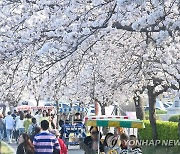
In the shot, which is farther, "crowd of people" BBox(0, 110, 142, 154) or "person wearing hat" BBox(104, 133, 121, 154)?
"person wearing hat" BBox(104, 133, 121, 154)

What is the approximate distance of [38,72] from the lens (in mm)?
13320

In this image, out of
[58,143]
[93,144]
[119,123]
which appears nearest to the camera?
[58,143]

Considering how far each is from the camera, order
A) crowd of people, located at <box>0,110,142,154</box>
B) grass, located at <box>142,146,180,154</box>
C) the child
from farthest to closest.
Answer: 1. grass, located at <box>142,146,180,154</box>
2. the child
3. crowd of people, located at <box>0,110,142,154</box>

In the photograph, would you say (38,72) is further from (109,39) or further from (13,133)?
(13,133)

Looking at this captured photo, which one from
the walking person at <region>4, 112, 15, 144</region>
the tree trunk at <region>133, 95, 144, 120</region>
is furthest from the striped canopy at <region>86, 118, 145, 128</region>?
the walking person at <region>4, 112, 15, 144</region>

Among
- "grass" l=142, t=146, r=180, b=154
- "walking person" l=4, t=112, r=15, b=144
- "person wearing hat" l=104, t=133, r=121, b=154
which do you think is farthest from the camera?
"walking person" l=4, t=112, r=15, b=144

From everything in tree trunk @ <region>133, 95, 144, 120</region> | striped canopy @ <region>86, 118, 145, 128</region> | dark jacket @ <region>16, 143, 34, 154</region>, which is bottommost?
dark jacket @ <region>16, 143, 34, 154</region>

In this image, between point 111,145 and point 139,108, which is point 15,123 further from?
point 111,145

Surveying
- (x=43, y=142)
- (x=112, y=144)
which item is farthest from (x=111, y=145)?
(x=43, y=142)

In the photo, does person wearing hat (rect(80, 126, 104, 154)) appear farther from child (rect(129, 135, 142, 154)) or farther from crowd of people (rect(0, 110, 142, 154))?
child (rect(129, 135, 142, 154))

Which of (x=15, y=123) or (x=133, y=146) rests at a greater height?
(x=15, y=123)

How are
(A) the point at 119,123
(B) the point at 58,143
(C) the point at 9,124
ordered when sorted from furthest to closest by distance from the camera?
(C) the point at 9,124
(A) the point at 119,123
(B) the point at 58,143

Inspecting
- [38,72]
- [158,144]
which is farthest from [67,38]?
[158,144]

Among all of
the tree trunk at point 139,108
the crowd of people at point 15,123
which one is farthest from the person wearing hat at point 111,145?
the tree trunk at point 139,108
